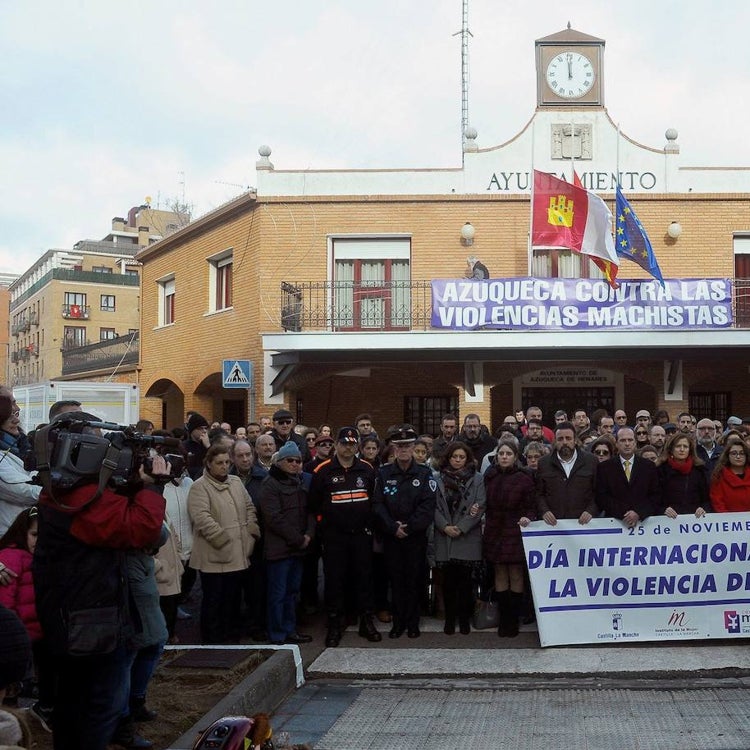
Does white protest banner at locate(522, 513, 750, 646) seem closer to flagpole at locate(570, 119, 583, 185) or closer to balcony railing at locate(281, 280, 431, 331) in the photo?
balcony railing at locate(281, 280, 431, 331)

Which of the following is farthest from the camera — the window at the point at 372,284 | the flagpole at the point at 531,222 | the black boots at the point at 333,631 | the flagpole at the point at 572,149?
the flagpole at the point at 572,149

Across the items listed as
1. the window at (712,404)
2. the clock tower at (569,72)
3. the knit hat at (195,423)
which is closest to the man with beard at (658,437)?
the knit hat at (195,423)

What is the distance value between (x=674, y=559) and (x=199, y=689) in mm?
4245

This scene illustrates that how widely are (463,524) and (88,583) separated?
4.53m

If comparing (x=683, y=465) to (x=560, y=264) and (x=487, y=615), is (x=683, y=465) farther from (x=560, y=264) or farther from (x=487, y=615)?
(x=560, y=264)

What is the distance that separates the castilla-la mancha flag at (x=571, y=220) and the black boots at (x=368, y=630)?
963 cm

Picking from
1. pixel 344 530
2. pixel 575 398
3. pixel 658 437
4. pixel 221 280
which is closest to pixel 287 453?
pixel 344 530

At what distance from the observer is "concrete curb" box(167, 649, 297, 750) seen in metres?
4.86

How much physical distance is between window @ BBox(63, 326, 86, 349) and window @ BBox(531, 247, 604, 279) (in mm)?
44291

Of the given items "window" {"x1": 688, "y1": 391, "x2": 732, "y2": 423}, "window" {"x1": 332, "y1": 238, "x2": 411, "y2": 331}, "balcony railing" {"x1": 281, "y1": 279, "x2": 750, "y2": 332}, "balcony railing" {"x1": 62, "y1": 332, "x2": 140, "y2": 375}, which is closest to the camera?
"balcony railing" {"x1": 281, "y1": 279, "x2": 750, "y2": 332}

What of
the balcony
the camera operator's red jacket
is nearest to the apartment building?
the camera operator's red jacket

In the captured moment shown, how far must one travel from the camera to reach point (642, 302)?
1548 centimetres

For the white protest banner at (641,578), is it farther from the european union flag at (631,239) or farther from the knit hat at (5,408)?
the european union flag at (631,239)

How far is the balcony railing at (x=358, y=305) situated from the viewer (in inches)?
671
